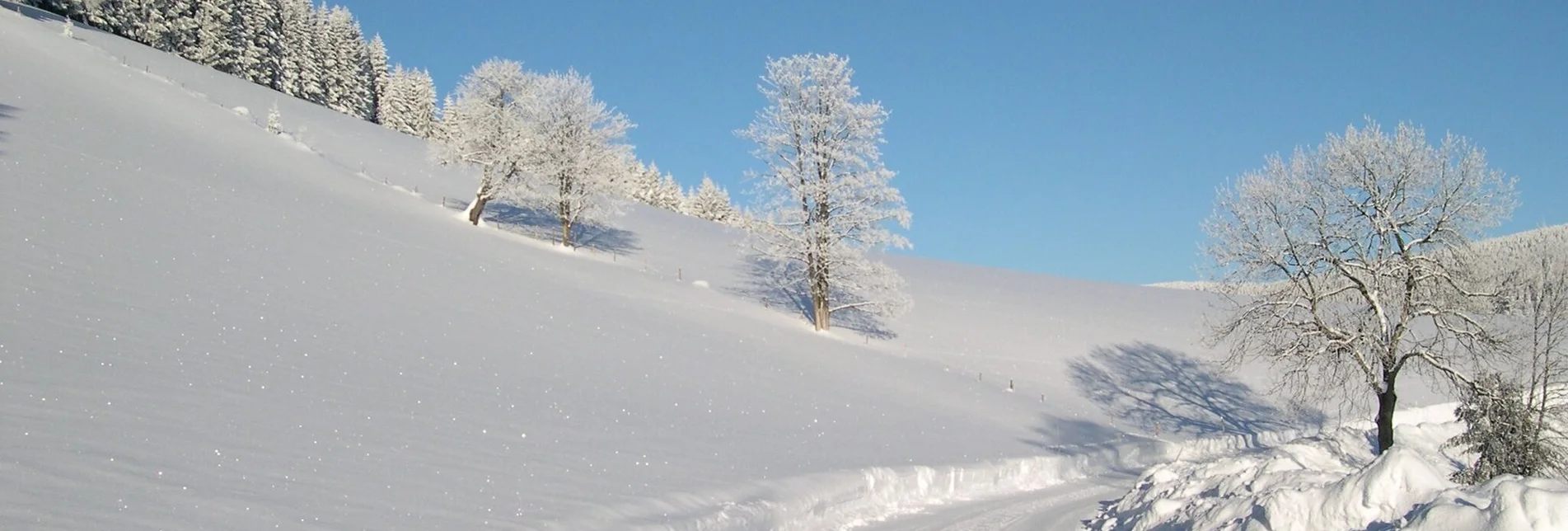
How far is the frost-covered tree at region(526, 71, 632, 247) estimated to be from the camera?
34656 mm

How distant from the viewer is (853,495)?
12773mm

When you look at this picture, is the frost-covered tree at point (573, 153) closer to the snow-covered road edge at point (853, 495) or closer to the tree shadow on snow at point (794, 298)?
the tree shadow on snow at point (794, 298)

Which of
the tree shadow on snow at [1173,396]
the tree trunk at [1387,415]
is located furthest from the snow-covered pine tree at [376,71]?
the tree trunk at [1387,415]

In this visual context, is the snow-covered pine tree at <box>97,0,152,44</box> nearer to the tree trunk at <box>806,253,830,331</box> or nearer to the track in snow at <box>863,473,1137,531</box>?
the tree trunk at <box>806,253,830,331</box>

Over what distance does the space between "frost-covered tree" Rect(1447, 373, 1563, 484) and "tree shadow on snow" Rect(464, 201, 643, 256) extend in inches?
1070

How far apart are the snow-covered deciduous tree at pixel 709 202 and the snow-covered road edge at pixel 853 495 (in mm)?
78544

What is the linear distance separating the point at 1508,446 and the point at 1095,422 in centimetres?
1138

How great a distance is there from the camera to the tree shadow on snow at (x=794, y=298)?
30609mm

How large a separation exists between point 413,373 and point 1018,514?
855cm

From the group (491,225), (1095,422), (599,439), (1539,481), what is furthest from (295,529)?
(491,225)

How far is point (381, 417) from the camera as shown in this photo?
33.7ft

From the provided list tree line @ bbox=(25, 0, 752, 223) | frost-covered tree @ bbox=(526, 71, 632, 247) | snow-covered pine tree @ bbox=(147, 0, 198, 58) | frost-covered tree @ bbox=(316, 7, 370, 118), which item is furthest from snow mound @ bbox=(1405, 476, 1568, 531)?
frost-covered tree @ bbox=(316, 7, 370, 118)

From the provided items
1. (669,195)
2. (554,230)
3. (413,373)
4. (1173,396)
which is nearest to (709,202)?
(669,195)

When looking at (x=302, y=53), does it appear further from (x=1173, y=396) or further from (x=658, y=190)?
(x=1173, y=396)
